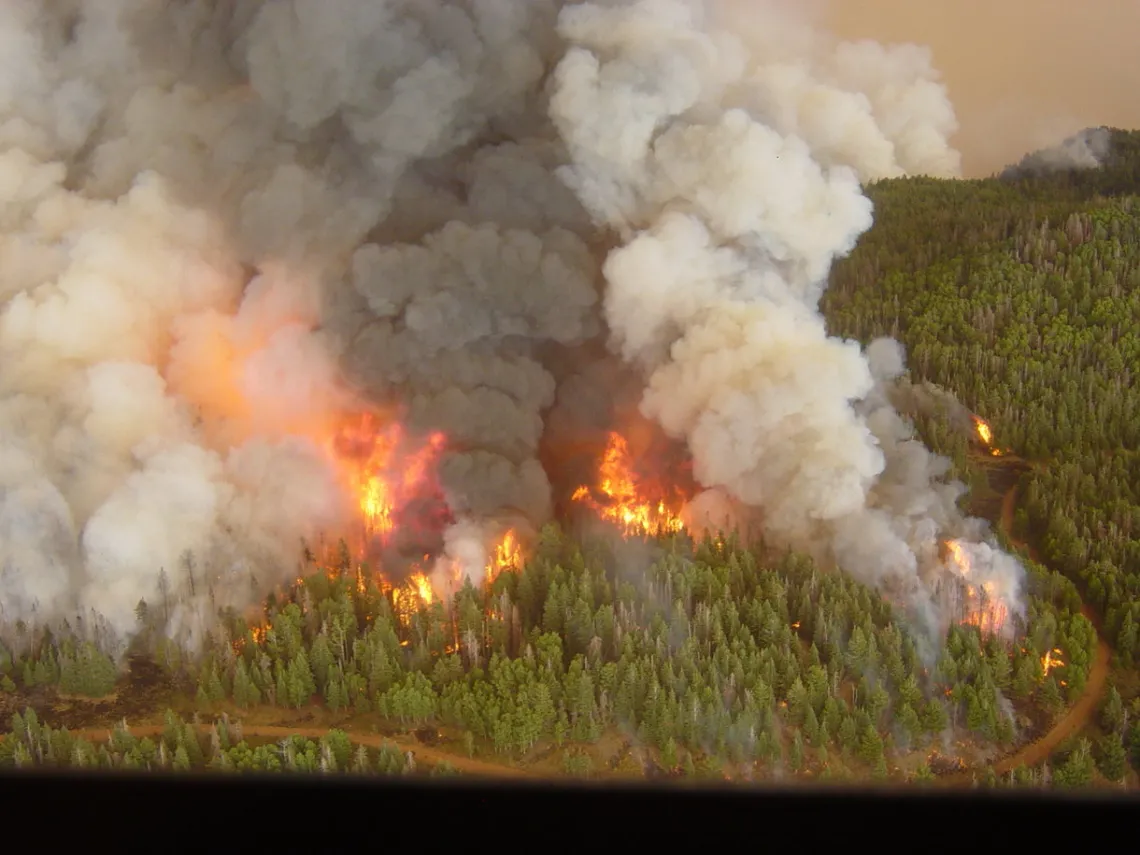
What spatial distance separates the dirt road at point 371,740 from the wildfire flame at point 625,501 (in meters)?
3.05

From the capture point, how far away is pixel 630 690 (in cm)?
786

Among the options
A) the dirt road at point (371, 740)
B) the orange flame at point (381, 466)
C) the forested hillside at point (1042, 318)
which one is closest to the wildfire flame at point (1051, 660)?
the forested hillside at point (1042, 318)

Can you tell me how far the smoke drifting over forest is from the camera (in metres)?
10.0

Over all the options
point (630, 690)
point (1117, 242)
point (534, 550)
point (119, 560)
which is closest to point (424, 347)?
point (534, 550)

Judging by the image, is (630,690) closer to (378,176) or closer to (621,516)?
(621,516)

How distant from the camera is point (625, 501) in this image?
10664mm

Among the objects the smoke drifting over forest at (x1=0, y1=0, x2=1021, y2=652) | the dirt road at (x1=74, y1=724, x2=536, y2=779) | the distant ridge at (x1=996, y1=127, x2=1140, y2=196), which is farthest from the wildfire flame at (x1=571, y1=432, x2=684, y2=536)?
the distant ridge at (x1=996, y1=127, x2=1140, y2=196)

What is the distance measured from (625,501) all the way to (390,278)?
3008mm

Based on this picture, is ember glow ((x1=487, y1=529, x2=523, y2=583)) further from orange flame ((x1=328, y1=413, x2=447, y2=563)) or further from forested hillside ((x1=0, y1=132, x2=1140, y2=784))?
orange flame ((x1=328, y1=413, x2=447, y2=563))

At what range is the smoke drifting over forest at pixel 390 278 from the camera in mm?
10039

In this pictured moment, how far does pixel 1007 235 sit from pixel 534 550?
573 centimetres

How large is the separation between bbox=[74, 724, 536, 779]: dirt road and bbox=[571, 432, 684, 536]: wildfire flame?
10.0 feet

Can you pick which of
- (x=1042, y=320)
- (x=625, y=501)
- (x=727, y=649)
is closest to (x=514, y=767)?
(x=727, y=649)

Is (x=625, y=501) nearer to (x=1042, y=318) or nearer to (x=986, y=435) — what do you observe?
(x=986, y=435)
